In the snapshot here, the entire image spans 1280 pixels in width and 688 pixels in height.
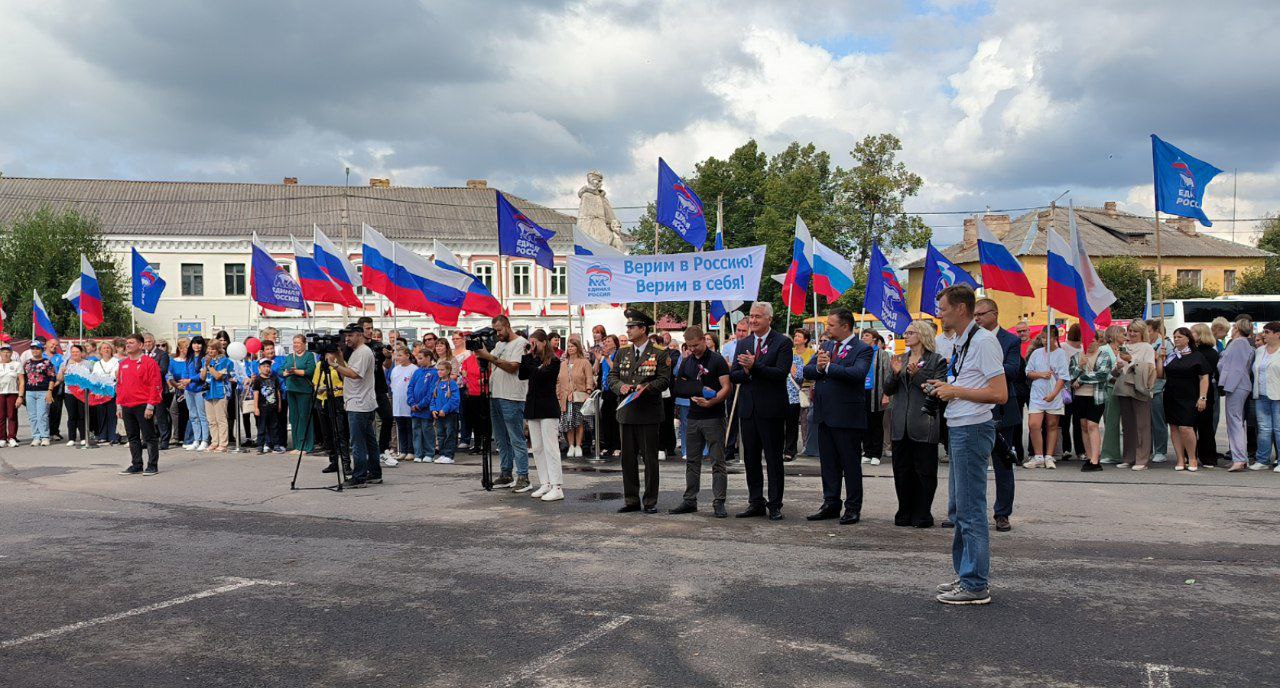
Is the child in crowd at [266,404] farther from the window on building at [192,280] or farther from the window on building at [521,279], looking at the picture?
the window on building at [192,280]

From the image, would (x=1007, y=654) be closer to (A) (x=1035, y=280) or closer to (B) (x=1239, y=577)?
(B) (x=1239, y=577)

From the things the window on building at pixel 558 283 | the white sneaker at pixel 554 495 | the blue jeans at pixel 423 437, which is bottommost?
the white sneaker at pixel 554 495

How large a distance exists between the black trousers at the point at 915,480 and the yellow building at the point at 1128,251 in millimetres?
60341

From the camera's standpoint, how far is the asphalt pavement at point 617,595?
5219 millimetres

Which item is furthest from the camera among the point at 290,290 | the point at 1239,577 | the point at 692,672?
the point at 290,290

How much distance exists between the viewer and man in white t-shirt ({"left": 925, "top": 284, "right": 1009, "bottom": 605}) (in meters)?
6.41

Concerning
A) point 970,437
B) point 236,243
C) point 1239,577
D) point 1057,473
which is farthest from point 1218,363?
point 236,243

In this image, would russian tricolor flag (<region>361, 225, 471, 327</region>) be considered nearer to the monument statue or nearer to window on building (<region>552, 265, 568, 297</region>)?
the monument statue

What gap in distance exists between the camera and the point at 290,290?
69.9 ft

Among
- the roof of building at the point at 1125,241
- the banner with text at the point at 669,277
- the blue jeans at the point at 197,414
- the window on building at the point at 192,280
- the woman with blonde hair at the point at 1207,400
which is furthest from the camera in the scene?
the roof of building at the point at 1125,241

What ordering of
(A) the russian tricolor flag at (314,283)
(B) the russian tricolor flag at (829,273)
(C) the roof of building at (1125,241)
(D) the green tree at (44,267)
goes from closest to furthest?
→ (B) the russian tricolor flag at (829,273) → (A) the russian tricolor flag at (314,283) → (D) the green tree at (44,267) → (C) the roof of building at (1125,241)

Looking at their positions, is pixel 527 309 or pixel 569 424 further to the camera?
pixel 527 309

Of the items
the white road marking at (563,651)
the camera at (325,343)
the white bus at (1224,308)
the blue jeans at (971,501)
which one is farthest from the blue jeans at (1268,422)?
the white bus at (1224,308)

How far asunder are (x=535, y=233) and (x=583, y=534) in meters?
11.0
